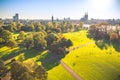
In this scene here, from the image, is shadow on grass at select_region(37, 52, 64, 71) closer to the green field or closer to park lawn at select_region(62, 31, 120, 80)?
the green field

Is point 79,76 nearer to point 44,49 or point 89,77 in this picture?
point 89,77

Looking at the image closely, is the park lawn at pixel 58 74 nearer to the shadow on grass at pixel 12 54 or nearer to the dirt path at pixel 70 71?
the dirt path at pixel 70 71

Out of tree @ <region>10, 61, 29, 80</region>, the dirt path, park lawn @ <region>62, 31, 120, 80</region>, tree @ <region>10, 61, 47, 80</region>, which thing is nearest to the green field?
park lawn @ <region>62, 31, 120, 80</region>

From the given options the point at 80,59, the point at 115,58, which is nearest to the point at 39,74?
the point at 80,59

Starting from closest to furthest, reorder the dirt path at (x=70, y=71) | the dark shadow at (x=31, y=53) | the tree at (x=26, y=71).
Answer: the tree at (x=26, y=71)
the dirt path at (x=70, y=71)
the dark shadow at (x=31, y=53)

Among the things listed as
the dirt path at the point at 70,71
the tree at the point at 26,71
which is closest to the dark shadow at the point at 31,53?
the dirt path at the point at 70,71

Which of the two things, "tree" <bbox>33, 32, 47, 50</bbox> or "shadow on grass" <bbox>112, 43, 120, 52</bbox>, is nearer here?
"tree" <bbox>33, 32, 47, 50</bbox>

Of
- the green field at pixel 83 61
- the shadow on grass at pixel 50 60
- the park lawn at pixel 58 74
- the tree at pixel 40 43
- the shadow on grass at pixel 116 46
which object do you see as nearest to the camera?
the park lawn at pixel 58 74

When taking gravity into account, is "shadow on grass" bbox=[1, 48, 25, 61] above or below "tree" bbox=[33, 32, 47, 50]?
below
